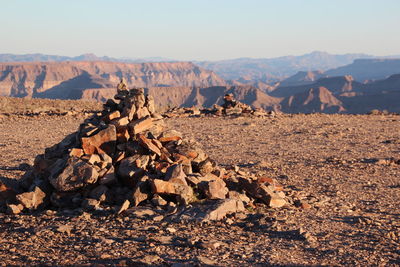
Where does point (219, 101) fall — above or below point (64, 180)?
below

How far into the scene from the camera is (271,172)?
12.6 m

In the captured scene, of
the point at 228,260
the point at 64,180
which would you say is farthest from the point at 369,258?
the point at 64,180

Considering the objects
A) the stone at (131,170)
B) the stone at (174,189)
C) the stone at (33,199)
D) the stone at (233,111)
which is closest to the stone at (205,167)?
the stone at (174,189)

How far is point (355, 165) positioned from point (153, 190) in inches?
282

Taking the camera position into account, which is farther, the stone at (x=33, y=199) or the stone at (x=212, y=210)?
the stone at (x=33, y=199)

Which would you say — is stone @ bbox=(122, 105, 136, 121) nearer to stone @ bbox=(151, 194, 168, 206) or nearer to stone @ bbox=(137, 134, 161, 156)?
stone @ bbox=(137, 134, 161, 156)

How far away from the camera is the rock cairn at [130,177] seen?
874 cm

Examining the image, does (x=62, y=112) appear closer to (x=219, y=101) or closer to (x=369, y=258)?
(x=369, y=258)

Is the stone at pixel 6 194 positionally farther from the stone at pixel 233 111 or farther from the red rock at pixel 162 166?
the stone at pixel 233 111

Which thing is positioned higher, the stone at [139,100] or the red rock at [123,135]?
the stone at [139,100]

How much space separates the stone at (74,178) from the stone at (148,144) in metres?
1.24

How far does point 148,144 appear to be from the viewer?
9758 millimetres

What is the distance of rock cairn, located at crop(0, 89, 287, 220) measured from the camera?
8.74 metres

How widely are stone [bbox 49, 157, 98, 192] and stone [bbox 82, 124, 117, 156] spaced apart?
875 mm
